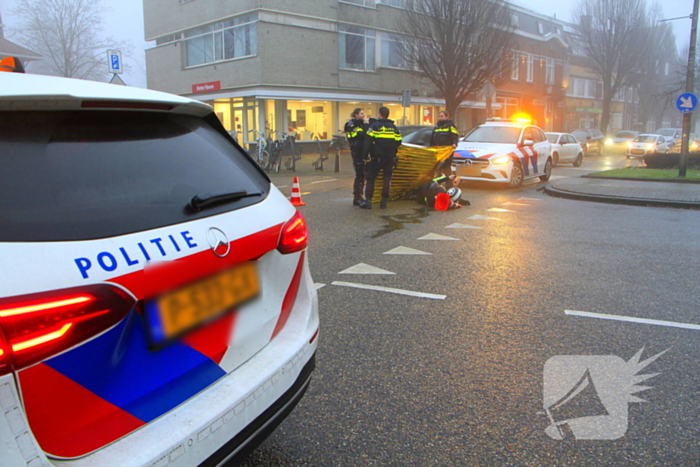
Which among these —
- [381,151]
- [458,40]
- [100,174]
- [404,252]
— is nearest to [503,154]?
[381,151]

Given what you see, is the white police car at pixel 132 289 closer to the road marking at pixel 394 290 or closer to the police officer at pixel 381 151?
the road marking at pixel 394 290

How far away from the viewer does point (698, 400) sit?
3.12m

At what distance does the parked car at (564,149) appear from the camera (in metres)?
21.9

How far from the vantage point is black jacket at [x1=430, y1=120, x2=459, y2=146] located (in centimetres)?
1191

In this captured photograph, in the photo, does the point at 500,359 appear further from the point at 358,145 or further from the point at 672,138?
the point at 672,138

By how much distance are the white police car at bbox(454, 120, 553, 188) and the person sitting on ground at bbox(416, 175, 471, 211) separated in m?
3.16

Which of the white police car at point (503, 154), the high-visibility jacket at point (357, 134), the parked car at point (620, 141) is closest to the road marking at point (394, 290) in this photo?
the high-visibility jacket at point (357, 134)

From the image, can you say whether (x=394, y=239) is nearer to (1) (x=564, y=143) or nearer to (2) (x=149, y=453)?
(2) (x=149, y=453)

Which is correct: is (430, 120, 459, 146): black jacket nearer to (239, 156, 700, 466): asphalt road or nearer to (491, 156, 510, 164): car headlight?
(491, 156, 510, 164): car headlight

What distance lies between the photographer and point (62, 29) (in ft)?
143

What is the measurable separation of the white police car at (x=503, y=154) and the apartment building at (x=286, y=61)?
49.3 feet

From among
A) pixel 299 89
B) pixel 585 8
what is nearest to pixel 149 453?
pixel 299 89

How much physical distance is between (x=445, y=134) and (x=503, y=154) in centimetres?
272

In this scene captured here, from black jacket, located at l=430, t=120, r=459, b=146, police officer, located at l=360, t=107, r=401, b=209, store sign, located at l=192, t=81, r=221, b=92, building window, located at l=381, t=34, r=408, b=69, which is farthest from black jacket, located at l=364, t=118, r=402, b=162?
building window, located at l=381, t=34, r=408, b=69
